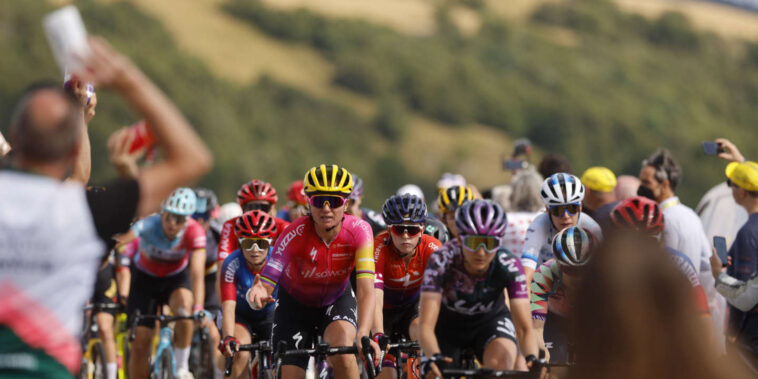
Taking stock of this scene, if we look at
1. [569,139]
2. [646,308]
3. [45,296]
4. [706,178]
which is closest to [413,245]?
[45,296]

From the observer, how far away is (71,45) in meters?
3.64

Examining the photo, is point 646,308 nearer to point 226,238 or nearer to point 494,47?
point 226,238

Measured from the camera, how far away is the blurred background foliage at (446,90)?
2355 inches

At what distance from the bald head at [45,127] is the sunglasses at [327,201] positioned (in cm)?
494

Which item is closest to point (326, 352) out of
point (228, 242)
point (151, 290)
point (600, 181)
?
point (228, 242)

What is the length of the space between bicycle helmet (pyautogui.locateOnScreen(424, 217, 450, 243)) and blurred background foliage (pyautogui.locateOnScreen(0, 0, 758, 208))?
39.8 meters

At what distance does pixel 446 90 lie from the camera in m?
72.6

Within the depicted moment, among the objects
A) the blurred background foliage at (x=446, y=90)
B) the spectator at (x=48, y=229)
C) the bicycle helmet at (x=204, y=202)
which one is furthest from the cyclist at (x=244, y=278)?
the blurred background foliage at (x=446, y=90)

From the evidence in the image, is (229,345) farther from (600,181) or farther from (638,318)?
(638,318)

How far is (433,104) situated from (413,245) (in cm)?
6314

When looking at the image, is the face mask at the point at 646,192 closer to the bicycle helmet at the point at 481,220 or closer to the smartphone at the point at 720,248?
the smartphone at the point at 720,248

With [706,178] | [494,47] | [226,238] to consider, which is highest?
[494,47]

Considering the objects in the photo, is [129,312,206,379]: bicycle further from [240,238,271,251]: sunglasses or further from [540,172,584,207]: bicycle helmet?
[540,172,584,207]: bicycle helmet

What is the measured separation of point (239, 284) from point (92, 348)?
110 inches
